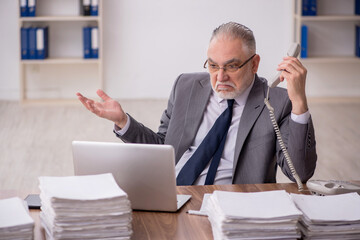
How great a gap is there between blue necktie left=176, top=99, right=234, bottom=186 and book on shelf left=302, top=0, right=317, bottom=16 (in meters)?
4.23

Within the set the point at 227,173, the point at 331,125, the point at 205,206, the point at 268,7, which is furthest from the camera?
the point at 268,7

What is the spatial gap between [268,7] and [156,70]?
138 cm

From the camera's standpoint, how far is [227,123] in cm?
257

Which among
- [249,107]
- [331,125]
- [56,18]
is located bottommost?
[331,125]

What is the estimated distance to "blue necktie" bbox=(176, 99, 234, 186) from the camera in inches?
99.0

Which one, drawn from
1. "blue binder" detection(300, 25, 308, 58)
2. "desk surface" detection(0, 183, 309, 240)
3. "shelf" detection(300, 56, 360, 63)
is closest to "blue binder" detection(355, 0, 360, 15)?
"shelf" detection(300, 56, 360, 63)

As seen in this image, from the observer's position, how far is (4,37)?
21.9 ft

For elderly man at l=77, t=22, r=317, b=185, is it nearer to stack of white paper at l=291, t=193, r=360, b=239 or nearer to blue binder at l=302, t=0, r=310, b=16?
stack of white paper at l=291, t=193, r=360, b=239

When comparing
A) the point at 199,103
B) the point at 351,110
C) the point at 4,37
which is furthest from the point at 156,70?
the point at 199,103

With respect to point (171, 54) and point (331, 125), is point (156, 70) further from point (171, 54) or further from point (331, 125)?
point (331, 125)

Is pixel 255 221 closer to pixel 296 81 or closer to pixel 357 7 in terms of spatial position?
pixel 296 81

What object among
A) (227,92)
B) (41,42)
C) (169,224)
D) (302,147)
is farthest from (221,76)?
(41,42)

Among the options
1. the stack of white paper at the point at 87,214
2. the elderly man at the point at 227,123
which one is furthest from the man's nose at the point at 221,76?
the stack of white paper at the point at 87,214

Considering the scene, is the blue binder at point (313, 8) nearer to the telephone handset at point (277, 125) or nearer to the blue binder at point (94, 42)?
the blue binder at point (94, 42)
